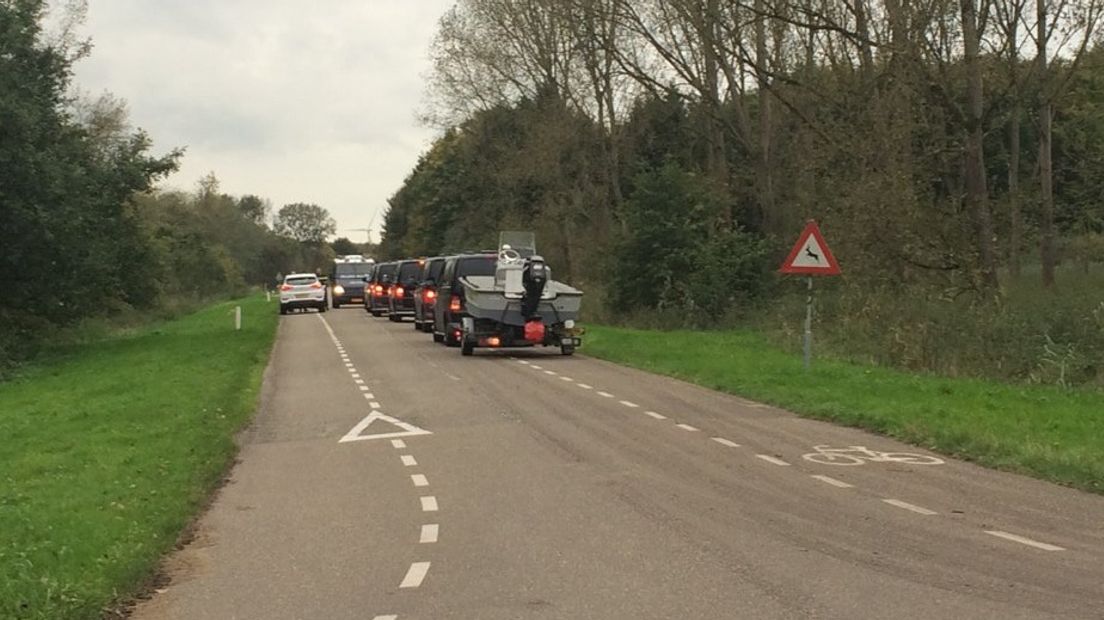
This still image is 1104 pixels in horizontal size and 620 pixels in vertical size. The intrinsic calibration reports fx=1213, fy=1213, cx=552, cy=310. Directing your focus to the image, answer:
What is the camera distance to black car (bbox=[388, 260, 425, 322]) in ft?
143

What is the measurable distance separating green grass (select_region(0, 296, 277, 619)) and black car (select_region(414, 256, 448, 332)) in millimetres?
8394

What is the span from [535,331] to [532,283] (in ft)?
3.74

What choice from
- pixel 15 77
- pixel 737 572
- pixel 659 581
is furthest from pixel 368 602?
pixel 15 77

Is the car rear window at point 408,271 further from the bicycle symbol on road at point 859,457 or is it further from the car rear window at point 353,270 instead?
the bicycle symbol on road at point 859,457

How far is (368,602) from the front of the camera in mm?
6949

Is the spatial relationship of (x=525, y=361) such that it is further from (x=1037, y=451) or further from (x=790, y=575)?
(x=790, y=575)

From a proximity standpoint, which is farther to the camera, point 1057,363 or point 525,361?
point 525,361

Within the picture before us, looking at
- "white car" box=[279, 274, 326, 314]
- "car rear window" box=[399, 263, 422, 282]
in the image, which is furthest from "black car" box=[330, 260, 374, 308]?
"car rear window" box=[399, 263, 422, 282]

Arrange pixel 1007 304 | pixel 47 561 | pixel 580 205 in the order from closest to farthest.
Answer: pixel 47 561, pixel 1007 304, pixel 580 205

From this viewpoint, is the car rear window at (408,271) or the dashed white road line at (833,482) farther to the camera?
the car rear window at (408,271)

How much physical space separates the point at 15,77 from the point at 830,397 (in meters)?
22.8

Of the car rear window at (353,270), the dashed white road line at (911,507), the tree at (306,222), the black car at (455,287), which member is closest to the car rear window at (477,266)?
the black car at (455,287)

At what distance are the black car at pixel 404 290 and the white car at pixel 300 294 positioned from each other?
40.3 feet

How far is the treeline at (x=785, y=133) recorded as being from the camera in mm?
25906
